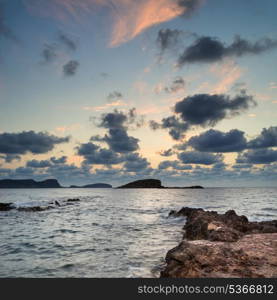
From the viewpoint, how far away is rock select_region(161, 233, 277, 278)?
8.24 m

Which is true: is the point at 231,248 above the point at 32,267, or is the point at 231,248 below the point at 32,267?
above

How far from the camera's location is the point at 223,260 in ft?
29.2

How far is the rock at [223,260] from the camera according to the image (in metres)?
8.24
